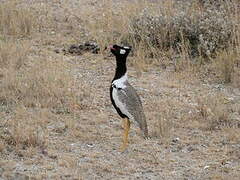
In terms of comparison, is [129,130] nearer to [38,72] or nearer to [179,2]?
[38,72]

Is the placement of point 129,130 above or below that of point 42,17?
below

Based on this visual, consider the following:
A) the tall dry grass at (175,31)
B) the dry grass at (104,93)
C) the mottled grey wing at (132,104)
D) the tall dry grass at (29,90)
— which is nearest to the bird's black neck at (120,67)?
the mottled grey wing at (132,104)

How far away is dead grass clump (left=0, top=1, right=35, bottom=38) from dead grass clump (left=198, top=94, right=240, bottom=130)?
3.21 m

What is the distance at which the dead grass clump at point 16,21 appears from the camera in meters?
9.18

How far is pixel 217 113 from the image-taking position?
683cm

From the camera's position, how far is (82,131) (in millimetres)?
6531

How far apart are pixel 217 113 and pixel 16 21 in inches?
151

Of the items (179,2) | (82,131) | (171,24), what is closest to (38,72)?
(82,131)

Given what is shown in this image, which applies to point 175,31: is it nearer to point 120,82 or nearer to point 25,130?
point 120,82

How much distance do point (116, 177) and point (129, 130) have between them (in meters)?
0.97

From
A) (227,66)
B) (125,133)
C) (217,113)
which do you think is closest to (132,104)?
(125,133)

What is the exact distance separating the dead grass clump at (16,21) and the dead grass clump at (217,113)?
3207 mm

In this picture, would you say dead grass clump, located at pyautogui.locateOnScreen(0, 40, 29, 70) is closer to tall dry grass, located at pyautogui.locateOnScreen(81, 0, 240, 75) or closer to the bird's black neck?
tall dry grass, located at pyautogui.locateOnScreen(81, 0, 240, 75)

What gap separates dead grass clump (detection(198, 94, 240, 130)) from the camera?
6.74 metres
